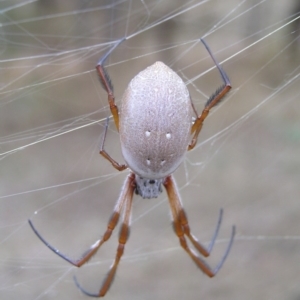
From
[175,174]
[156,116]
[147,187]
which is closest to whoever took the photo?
[156,116]

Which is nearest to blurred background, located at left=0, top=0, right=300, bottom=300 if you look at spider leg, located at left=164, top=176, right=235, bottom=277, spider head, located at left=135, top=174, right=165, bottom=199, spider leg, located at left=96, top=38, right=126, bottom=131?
spider leg, located at left=164, top=176, right=235, bottom=277

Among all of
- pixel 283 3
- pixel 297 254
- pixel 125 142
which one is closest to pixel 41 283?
pixel 297 254

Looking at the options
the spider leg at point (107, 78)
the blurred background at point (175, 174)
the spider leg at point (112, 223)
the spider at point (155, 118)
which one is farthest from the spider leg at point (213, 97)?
the blurred background at point (175, 174)

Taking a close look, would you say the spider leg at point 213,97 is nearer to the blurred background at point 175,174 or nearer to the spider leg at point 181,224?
the spider leg at point 181,224

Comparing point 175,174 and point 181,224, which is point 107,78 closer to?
point 181,224

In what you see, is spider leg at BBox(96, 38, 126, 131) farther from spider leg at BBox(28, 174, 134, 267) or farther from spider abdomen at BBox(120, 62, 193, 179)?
spider leg at BBox(28, 174, 134, 267)

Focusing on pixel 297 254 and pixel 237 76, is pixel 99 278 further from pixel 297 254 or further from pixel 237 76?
pixel 237 76

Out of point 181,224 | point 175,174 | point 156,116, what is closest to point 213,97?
point 156,116
